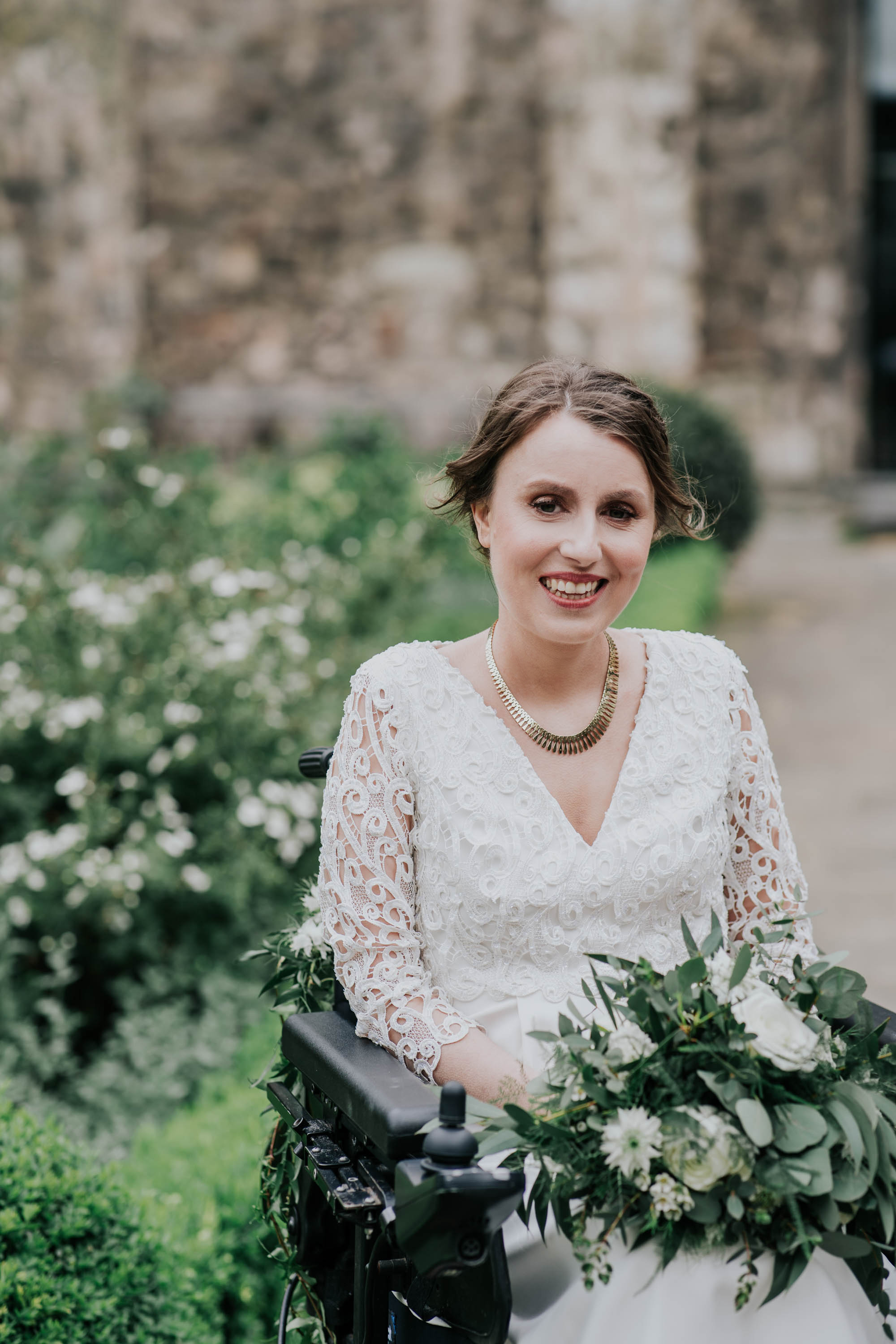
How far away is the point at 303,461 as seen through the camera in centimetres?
1021

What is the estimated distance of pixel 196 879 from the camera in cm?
397

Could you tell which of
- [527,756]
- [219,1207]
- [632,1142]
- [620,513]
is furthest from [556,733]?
[219,1207]

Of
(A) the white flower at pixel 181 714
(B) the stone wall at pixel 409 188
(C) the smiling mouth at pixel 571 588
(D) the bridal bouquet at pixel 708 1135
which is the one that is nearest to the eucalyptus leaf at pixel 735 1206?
(D) the bridal bouquet at pixel 708 1135

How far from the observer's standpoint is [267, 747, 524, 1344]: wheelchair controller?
149 cm

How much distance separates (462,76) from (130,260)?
123 inches

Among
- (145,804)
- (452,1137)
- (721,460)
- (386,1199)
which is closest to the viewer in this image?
(452,1137)

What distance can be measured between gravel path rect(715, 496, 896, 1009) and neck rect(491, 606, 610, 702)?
202 cm

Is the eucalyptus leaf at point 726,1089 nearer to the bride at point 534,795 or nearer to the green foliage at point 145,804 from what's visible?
the bride at point 534,795

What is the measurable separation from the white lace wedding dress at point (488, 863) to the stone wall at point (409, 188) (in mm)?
9088

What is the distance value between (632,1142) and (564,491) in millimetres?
919

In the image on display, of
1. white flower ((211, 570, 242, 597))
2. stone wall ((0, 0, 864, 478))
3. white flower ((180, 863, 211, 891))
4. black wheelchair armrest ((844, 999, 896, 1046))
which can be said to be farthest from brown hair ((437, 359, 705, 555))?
stone wall ((0, 0, 864, 478))

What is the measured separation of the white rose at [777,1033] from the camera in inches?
63.0

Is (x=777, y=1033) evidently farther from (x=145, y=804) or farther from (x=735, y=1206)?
(x=145, y=804)

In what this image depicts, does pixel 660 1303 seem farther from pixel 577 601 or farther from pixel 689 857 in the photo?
pixel 577 601
